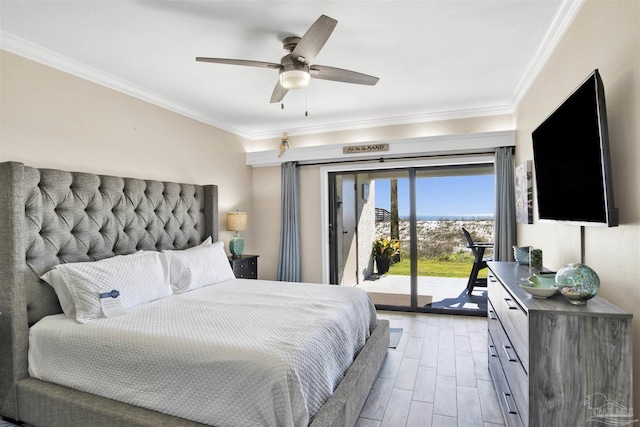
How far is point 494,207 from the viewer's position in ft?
13.7

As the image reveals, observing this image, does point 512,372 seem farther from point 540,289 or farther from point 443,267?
point 443,267

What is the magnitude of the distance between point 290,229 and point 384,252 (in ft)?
4.53

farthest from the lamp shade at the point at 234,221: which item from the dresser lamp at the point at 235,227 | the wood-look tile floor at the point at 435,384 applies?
the wood-look tile floor at the point at 435,384

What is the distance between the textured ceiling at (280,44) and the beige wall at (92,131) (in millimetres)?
132

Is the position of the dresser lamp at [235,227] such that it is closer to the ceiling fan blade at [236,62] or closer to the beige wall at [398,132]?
the beige wall at [398,132]

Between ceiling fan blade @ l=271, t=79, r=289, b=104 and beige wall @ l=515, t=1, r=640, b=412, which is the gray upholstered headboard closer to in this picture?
ceiling fan blade @ l=271, t=79, r=289, b=104

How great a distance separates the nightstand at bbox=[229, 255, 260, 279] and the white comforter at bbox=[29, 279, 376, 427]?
1.68m

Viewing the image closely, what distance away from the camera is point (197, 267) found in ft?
10.6

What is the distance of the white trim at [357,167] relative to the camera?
14.2ft

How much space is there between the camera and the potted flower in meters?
4.87

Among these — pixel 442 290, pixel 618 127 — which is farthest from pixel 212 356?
pixel 442 290

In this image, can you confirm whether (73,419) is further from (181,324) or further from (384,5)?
(384,5)

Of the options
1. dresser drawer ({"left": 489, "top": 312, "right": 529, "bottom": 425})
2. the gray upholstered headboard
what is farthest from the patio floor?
the gray upholstered headboard

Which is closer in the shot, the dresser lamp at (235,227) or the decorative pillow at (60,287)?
the decorative pillow at (60,287)
